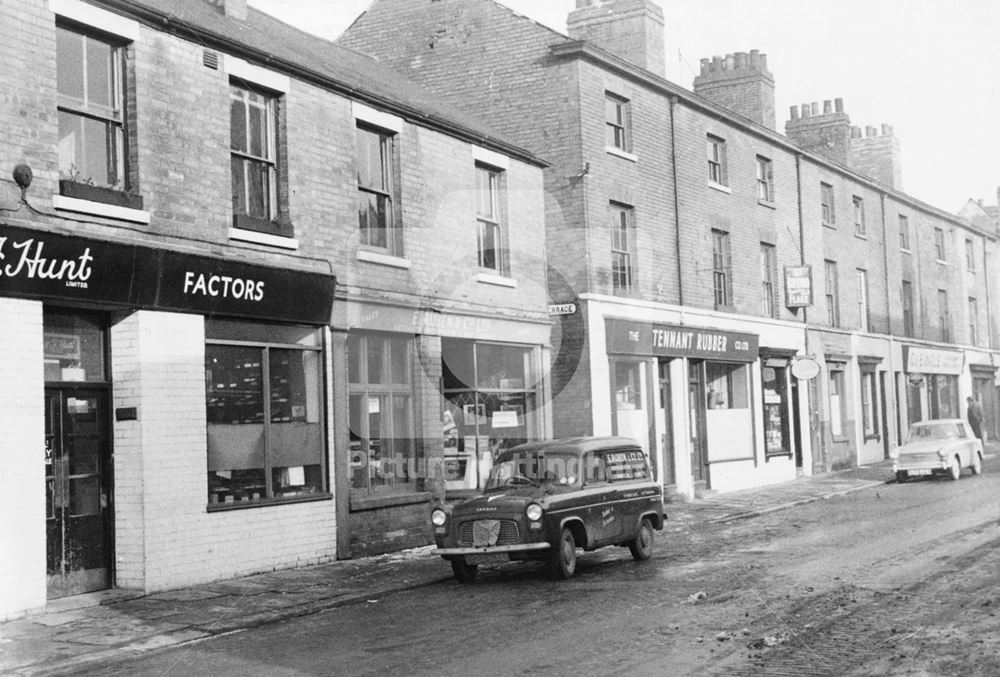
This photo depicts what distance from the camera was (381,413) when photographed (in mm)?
16562

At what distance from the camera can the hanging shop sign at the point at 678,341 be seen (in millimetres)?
22266

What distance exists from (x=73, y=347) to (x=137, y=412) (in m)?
1.02

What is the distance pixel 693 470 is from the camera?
25219 millimetres

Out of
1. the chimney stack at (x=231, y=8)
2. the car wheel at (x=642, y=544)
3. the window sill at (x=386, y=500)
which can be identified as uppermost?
the chimney stack at (x=231, y=8)

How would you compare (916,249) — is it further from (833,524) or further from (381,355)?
(381,355)

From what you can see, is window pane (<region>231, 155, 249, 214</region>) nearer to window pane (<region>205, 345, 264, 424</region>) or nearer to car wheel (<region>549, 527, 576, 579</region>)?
window pane (<region>205, 345, 264, 424</region>)

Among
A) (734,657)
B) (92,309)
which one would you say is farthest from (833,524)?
(92,309)

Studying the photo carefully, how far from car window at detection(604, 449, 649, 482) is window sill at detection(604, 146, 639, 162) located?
9.51 m

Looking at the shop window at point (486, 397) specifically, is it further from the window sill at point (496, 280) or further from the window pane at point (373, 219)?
the window pane at point (373, 219)

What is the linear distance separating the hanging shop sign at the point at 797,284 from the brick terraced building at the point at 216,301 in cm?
1335

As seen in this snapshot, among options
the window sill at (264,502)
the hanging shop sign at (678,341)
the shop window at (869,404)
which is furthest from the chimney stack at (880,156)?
the window sill at (264,502)

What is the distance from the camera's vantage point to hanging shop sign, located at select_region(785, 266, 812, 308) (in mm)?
29453

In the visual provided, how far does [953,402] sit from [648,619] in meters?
36.6

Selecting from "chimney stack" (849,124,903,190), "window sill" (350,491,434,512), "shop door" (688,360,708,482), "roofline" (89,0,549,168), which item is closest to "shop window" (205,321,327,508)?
"window sill" (350,491,434,512)
